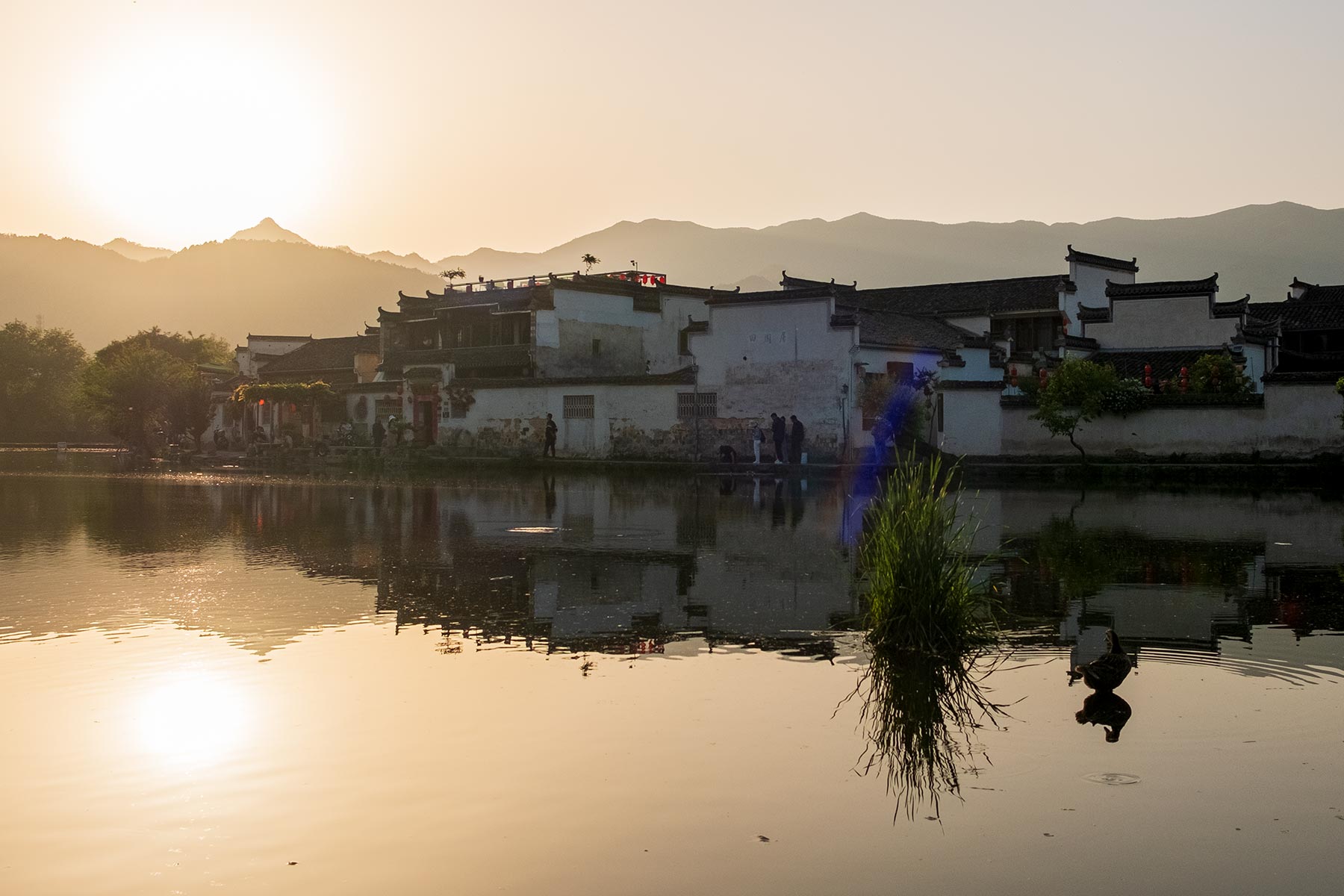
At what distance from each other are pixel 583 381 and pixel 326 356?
25382 mm

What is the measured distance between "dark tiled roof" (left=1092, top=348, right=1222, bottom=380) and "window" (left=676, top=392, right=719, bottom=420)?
12.1 m

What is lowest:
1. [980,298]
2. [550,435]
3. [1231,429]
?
[550,435]

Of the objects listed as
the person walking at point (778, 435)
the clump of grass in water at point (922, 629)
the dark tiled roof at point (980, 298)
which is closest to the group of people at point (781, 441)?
the person walking at point (778, 435)

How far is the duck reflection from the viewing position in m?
6.76

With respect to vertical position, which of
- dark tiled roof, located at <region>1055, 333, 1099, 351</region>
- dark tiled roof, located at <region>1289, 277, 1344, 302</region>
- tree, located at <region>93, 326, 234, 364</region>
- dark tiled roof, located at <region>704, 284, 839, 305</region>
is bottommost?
dark tiled roof, located at <region>1055, 333, 1099, 351</region>

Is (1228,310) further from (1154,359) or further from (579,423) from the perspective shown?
(579,423)

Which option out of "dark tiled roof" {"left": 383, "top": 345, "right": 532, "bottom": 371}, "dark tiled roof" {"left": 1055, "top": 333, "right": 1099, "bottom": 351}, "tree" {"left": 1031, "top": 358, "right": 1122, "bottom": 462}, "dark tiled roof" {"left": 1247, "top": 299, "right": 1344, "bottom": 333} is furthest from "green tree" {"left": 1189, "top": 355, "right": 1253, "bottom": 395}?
"dark tiled roof" {"left": 383, "top": 345, "right": 532, "bottom": 371}

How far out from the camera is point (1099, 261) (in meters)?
51.6

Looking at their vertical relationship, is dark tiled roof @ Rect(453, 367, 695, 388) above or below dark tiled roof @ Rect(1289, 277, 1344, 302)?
below

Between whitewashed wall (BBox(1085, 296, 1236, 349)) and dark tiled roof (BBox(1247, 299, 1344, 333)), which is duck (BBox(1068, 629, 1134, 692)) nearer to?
whitewashed wall (BBox(1085, 296, 1236, 349))

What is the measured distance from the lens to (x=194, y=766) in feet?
22.5

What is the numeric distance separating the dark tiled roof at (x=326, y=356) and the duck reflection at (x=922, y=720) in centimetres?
5782

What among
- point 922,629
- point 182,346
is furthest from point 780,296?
point 182,346

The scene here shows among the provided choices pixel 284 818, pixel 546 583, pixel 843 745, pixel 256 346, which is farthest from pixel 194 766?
pixel 256 346
